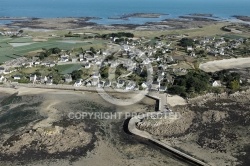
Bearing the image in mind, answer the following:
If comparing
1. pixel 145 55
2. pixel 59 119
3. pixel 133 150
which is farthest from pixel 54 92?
pixel 145 55

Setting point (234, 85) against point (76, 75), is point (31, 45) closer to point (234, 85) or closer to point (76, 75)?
point (76, 75)

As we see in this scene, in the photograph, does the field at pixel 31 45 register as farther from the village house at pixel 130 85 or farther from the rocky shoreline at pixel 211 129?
the rocky shoreline at pixel 211 129

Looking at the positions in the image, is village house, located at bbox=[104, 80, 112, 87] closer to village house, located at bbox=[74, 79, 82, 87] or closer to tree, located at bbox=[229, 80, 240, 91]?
village house, located at bbox=[74, 79, 82, 87]

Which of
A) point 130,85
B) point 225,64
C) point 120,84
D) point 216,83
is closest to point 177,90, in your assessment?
point 130,85

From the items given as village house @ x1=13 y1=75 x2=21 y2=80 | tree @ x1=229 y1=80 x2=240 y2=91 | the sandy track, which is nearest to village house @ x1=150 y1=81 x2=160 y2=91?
tree @ x1=229 y1=80 x2=240 y2=91

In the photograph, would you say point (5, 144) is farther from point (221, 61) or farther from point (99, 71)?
point (221, 61)
